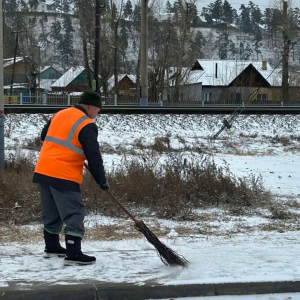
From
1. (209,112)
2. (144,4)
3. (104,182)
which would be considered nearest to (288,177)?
(104,182)

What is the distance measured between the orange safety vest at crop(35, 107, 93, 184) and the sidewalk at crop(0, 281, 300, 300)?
108 centimetres

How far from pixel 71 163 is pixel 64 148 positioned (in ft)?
0.51

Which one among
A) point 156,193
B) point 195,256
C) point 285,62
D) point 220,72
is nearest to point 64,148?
point 195,256

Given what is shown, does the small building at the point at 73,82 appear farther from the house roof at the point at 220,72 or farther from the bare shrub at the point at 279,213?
the bare shrub at the point at 279,213

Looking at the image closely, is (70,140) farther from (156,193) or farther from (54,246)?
(156,193)

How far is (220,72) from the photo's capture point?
67.7 m

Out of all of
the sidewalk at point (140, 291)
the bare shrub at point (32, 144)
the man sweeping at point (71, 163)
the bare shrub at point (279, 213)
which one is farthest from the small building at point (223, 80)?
the sidewalk at point (140, 291)

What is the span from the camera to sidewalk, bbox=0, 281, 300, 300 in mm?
4578

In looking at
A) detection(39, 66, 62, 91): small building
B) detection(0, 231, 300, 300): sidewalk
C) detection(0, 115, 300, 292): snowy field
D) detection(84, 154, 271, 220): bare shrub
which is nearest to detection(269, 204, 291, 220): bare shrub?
detection(0, 115, 300, 292): snowy field

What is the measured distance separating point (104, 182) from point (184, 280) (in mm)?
1171

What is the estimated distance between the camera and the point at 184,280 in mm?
4984

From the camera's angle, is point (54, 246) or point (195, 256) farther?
point (195, 256)

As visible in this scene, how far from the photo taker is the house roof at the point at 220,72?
2496 inches

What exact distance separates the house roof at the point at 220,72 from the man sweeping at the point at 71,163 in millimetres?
56661
